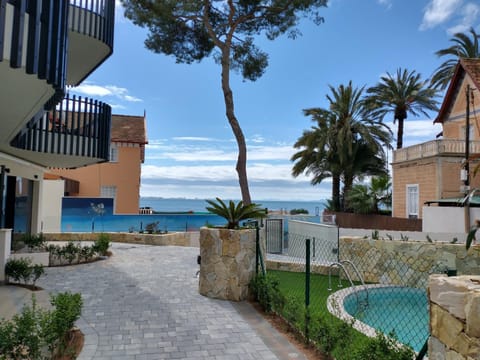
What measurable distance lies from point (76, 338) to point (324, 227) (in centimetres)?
906

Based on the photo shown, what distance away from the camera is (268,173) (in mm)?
31844

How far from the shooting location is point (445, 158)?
19156 millimetres

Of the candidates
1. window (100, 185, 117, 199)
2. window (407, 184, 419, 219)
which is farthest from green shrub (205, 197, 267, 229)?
window (100, 185, 117, 199)

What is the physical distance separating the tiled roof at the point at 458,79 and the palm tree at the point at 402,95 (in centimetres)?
201

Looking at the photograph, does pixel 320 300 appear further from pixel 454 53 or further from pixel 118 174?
pixel 454 53

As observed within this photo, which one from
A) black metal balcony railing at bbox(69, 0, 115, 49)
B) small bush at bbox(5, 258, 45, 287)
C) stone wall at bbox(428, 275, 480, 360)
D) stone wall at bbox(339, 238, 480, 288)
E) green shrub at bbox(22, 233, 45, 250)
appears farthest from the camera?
green shrub at bbox(22, 233, 45, 250)

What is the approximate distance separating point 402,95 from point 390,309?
2208cm

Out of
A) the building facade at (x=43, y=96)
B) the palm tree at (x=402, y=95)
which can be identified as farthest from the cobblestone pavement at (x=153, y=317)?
the palm tree at (x=402, y=95)

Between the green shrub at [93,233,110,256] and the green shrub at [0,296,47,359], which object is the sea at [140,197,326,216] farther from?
the green shrub at [0,296,47,359]

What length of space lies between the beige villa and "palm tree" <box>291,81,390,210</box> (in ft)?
7.26

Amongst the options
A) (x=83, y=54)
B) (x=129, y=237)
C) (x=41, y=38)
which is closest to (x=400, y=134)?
(x=129, y=237)

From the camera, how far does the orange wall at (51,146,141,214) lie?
82.4 ft

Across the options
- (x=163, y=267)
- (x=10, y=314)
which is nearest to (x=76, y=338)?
(x=10, y=314)

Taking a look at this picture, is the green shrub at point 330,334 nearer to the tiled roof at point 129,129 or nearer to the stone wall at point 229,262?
the stone wall at point 229,262
